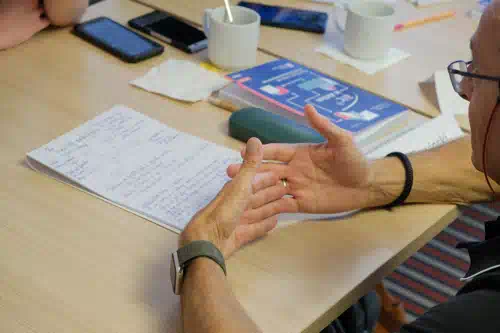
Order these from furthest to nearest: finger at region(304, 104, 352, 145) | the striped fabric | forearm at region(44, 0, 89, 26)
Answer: the striped fabric → forearm at region(44, 0, 89, 26) → finger at region(304, 104, 352, 145)

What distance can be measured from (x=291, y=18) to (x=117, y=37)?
1.42 feet

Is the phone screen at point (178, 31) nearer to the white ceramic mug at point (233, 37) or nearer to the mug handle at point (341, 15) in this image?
the white ceramic mug at point (233, 37)

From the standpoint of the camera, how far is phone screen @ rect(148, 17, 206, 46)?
1.40m

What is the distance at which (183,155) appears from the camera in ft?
3.34

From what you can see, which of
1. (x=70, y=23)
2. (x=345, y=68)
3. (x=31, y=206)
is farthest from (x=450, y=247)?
(x=31, y=206)

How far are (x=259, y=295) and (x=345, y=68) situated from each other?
706mm

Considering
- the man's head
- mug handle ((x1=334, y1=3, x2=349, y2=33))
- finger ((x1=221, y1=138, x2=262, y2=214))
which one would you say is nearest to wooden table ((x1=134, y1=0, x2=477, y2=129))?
mug handle ((x1=334, y1=3, x2=349, y2=33))

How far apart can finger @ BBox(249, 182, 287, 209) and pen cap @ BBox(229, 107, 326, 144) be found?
4.0 inches

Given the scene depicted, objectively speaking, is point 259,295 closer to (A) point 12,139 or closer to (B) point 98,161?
(B) point 98,161

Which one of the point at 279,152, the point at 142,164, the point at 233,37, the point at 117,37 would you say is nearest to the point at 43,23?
the point at 117,37

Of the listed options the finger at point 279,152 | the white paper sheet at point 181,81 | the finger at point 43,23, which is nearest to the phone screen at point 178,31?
the white paper sheet at point 181,81

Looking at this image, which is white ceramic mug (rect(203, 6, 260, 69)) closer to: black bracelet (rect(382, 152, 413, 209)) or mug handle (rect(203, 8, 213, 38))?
mug handle (rect(203, 8, 213, 38))

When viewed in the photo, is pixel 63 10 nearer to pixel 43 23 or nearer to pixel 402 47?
pixel 43 23

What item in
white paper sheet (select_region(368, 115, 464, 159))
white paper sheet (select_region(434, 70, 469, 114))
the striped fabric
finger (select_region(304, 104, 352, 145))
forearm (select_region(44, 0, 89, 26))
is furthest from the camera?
the striped fabric
